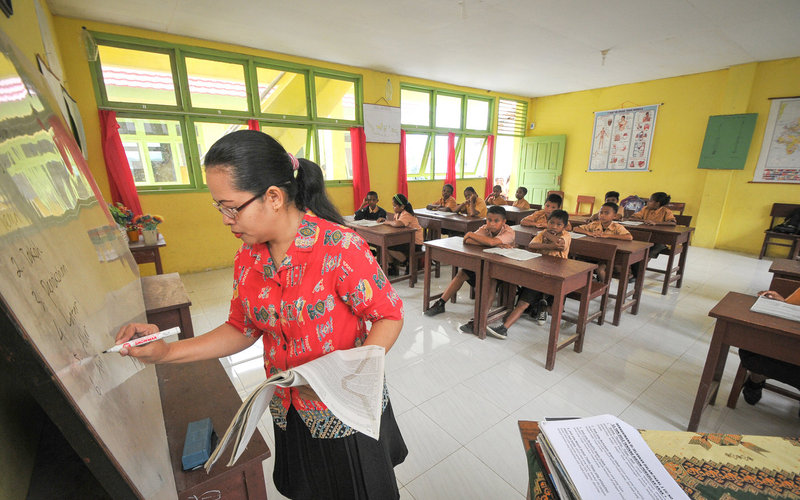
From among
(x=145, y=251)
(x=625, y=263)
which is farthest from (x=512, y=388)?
(x=145, y=251)

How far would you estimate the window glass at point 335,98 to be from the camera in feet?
17.1

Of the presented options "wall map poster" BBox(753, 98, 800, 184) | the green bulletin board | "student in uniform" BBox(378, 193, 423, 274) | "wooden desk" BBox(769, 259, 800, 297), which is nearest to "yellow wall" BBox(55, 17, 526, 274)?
"student in uniform" BBox(378, 193, 423, 274)

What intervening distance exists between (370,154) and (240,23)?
8.41ft

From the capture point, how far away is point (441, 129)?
256 inches

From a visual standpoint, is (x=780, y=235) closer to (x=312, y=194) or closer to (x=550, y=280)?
(x=550, y=280)

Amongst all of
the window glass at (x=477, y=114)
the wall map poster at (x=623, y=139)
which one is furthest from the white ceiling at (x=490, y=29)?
the window glass at (x=477, y=114)

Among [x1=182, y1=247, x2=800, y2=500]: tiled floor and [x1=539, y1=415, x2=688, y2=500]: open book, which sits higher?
[x1=539, y1=415, x2=688, y2=500]: open book

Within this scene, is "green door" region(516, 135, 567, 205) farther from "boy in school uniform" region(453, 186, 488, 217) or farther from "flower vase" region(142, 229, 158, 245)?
"flower vase" region(142, 229, 158, 245)

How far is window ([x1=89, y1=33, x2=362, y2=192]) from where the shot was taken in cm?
379

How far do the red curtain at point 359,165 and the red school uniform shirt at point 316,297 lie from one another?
192 inches

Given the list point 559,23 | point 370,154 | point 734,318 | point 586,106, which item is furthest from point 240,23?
point 586,106

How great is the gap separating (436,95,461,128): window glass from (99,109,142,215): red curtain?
194 inches

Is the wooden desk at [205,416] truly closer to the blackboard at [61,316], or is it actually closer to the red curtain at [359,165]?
the blackboard at [61,316]

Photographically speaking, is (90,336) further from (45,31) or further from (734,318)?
(45,31)
